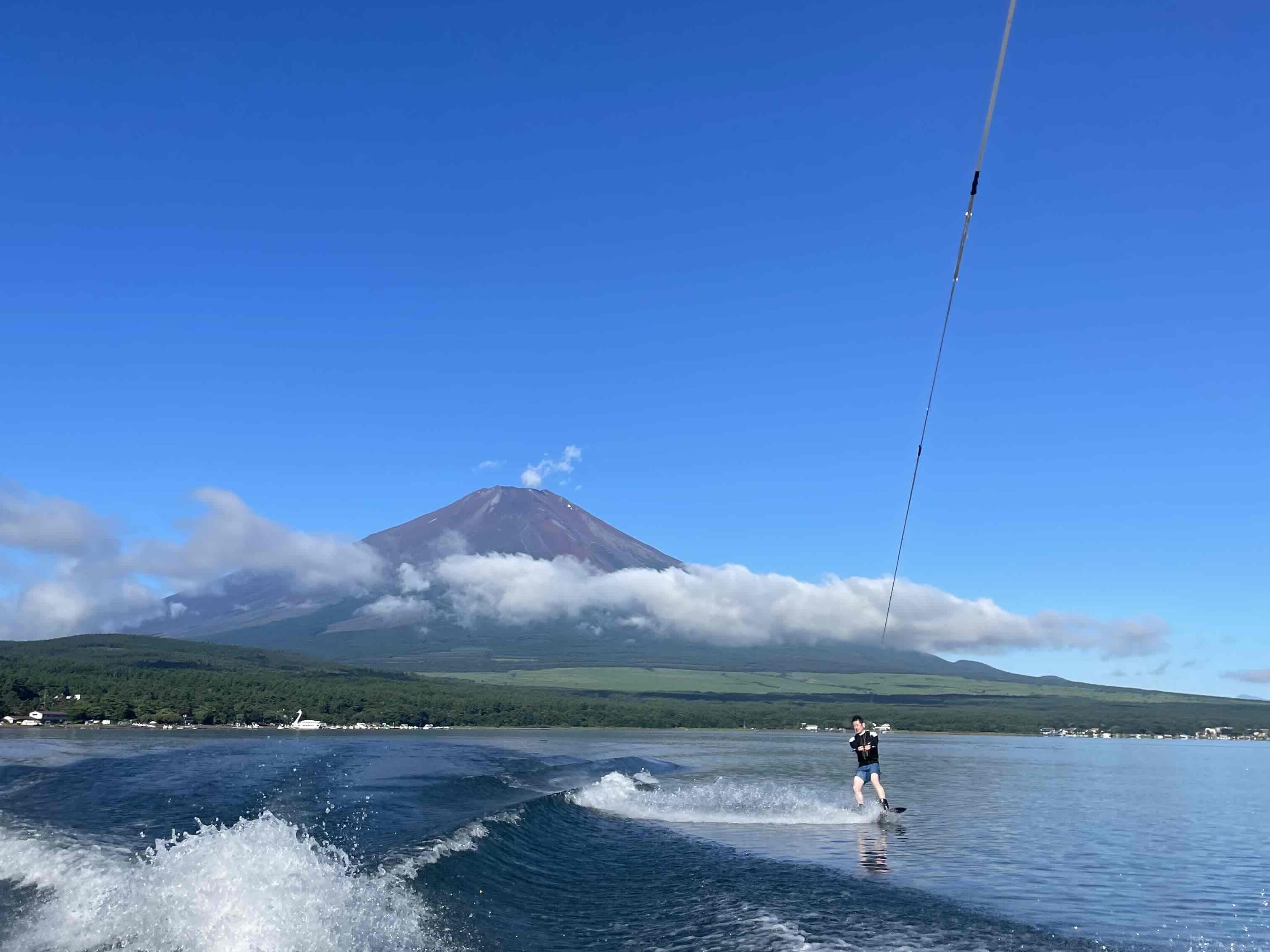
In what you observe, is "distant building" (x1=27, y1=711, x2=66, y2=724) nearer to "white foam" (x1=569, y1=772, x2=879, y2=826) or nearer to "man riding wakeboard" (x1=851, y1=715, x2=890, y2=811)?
"white foam" (x1=569, y1=772, x2=879, y2=826)

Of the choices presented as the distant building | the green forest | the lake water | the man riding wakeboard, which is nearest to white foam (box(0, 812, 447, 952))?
the lake water

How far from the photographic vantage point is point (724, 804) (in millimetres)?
31188

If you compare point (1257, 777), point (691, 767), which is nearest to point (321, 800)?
point (691, 767)

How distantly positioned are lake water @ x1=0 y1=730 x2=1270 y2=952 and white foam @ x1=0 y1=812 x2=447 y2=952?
0.13 feet

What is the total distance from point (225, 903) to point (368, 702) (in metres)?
103

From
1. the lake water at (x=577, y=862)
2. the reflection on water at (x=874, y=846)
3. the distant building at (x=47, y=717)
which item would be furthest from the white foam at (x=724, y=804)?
the distant building at (x=47, y=717)

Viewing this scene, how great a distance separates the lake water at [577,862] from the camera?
12594mm

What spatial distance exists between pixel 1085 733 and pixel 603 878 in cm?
16309

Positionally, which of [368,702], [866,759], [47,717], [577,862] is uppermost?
[866,759]

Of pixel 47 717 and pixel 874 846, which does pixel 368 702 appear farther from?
pixel 874 846

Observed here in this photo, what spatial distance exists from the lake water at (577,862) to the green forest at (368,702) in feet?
186

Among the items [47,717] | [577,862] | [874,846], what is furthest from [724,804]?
[47,717]

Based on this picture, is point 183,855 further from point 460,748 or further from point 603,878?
point 460,748

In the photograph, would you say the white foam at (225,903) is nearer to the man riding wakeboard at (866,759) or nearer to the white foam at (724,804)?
the white foam at (724,804)
